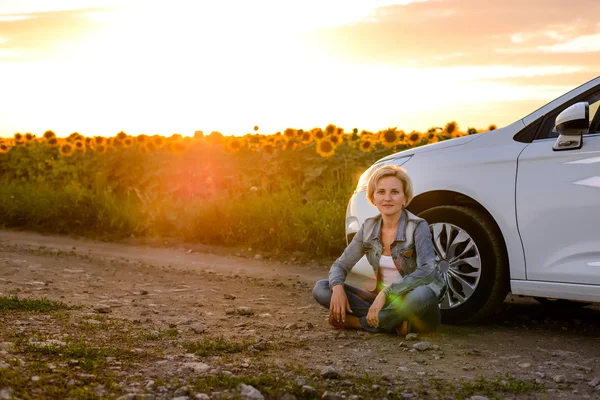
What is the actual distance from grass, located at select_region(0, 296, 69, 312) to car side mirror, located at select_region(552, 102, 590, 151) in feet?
12.3

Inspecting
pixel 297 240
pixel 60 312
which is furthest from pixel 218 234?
pixel 60 312

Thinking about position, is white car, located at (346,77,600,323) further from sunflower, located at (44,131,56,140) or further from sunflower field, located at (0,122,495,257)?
sunflower, located at (44,131,56,140)

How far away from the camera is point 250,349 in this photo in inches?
189

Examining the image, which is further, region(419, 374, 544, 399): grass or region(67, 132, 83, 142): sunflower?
region(67, 132, 83, 142): sunflower

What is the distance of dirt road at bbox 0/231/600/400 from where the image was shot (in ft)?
13.1

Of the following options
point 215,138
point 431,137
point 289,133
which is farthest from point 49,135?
point 431,137

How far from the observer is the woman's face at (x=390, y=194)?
528 centimetres

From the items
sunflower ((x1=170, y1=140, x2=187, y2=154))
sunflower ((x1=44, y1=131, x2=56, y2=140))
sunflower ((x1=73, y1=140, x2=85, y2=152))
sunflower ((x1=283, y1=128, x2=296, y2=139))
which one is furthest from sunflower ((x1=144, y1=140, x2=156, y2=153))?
sunflower ((x1=44, y1=131, x2=56, y2=140))

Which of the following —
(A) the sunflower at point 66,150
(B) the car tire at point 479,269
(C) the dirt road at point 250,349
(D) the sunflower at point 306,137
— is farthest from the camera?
(A) the sunflower at point 66,150

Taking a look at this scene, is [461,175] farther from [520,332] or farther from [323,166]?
[323,166]

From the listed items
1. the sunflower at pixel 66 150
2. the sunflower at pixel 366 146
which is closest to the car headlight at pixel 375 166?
the sunflower at pixel 366 146

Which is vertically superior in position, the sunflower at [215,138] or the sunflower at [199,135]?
the sunflower at [199,135]

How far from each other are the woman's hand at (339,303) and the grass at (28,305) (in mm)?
2090

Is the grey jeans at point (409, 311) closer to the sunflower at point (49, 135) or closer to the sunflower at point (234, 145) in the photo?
the sunflower at point (234, 145)
